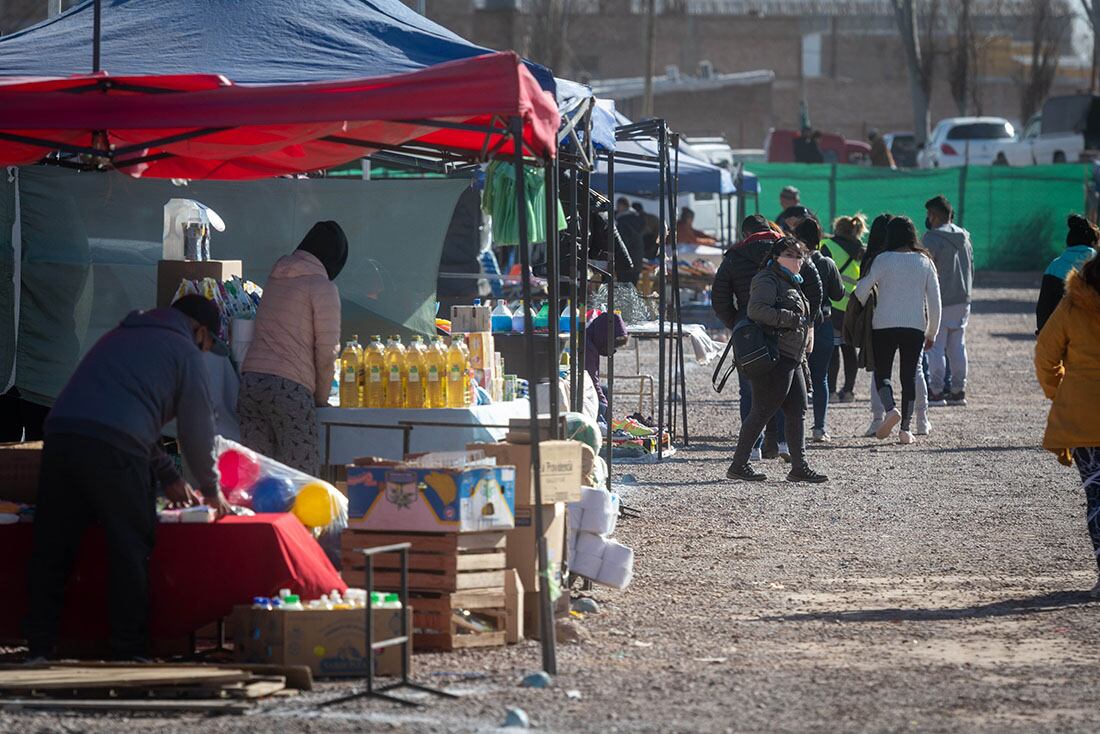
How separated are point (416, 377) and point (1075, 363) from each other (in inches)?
136

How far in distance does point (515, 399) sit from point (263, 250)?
3.28 meters

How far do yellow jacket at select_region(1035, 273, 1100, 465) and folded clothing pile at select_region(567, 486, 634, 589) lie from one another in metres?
2.29

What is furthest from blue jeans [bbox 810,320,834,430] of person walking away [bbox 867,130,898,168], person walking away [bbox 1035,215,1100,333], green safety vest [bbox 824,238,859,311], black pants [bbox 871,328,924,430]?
person walking away [bbox 867,130,898,168]

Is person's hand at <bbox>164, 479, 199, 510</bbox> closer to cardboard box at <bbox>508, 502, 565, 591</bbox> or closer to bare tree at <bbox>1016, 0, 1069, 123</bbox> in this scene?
cardboard box at <bbox>508, 502, 565, 591</bbox>

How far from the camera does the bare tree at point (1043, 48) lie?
211ft

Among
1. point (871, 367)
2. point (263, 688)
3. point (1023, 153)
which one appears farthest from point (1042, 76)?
point (263, 688)

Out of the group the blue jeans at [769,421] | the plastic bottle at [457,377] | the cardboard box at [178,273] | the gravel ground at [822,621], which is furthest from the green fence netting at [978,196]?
the plastic bottle at [457,377]

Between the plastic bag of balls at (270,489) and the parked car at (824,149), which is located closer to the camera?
the plastic bag of balls at (270,489)

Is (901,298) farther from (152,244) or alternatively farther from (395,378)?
(395,378)

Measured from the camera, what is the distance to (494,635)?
7.71 metres

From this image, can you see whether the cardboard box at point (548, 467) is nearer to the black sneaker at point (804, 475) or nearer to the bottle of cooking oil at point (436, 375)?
the bottle of cooking oil at point (436, 375)

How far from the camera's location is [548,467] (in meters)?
7.90

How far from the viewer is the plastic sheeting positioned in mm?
12164

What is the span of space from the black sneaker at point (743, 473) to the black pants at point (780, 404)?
0.05 metres
